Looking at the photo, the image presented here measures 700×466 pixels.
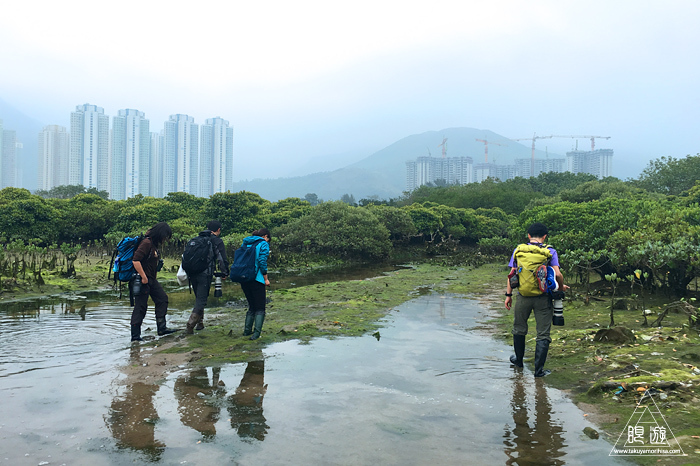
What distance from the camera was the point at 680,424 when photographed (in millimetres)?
4266

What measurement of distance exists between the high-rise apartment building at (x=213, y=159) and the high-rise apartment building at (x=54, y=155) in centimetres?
3913

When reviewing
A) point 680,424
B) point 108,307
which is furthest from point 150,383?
point 108,307

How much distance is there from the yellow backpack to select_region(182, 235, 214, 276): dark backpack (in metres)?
4.96

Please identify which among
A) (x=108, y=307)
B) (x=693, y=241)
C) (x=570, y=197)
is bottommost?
(x=108, y=307)

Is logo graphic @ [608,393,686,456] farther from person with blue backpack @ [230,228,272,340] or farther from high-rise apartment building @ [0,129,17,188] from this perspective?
high-rise apartment building @ [0,129,17,188]

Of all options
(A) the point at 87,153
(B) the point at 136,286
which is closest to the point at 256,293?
(B) the point at 136,286

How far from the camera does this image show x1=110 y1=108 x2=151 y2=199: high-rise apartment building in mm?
134125

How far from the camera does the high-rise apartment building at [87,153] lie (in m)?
131

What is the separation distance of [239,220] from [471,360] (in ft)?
83.6

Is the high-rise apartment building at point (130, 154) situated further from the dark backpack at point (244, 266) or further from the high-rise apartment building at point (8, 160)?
the dark backpack at point (244, 266)

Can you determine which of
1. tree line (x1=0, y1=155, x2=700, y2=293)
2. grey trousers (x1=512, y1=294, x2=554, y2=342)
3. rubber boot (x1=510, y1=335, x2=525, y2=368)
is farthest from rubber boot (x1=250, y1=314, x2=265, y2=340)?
tree line (x1=0, y1=155, x2=700, y2=293)

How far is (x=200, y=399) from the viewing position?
5164 mm

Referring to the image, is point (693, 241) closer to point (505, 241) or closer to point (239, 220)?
point (505, 241)

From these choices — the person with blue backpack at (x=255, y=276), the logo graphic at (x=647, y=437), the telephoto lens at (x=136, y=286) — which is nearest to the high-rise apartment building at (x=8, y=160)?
the telephoto lens at (x=136, y=286)
